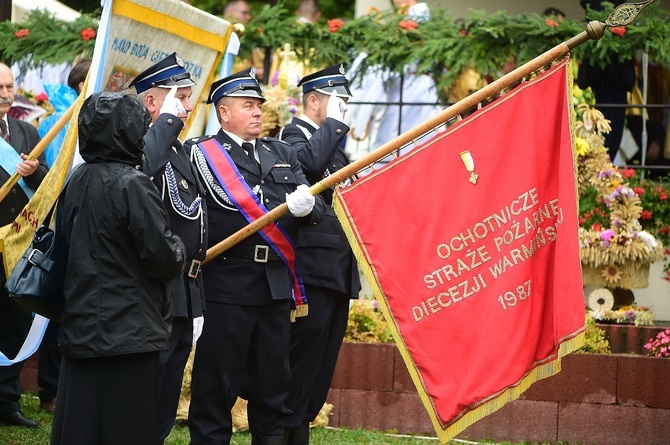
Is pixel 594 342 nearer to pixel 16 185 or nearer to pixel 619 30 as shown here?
pixel 619 30

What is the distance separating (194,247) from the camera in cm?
596

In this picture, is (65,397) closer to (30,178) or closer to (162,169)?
(162,169)

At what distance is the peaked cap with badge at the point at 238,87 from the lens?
6.55 metres

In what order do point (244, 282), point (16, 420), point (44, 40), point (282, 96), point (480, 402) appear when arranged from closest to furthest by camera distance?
1. point (480, 402)
2. point (244, 282)
3. point (16, 420)
4. point (282, 96)
5. point (44, 40)

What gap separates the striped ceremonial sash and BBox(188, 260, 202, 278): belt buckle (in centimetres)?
47

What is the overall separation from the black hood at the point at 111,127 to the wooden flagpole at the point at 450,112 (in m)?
1.15

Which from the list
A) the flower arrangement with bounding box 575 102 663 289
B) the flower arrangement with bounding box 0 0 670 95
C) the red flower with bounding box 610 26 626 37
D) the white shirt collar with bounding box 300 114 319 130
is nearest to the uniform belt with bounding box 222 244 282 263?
the white shirt collar with bounding box 300 114 319 130

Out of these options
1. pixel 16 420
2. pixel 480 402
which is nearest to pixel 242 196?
pixel 480 402

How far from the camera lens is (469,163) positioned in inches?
238

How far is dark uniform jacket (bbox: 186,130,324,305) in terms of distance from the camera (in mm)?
6348

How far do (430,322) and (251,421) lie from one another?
1.21m

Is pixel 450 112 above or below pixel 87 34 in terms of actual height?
below

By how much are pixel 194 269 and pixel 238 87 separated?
1120 mm

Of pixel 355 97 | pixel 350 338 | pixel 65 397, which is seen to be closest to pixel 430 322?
pixel 65 397
